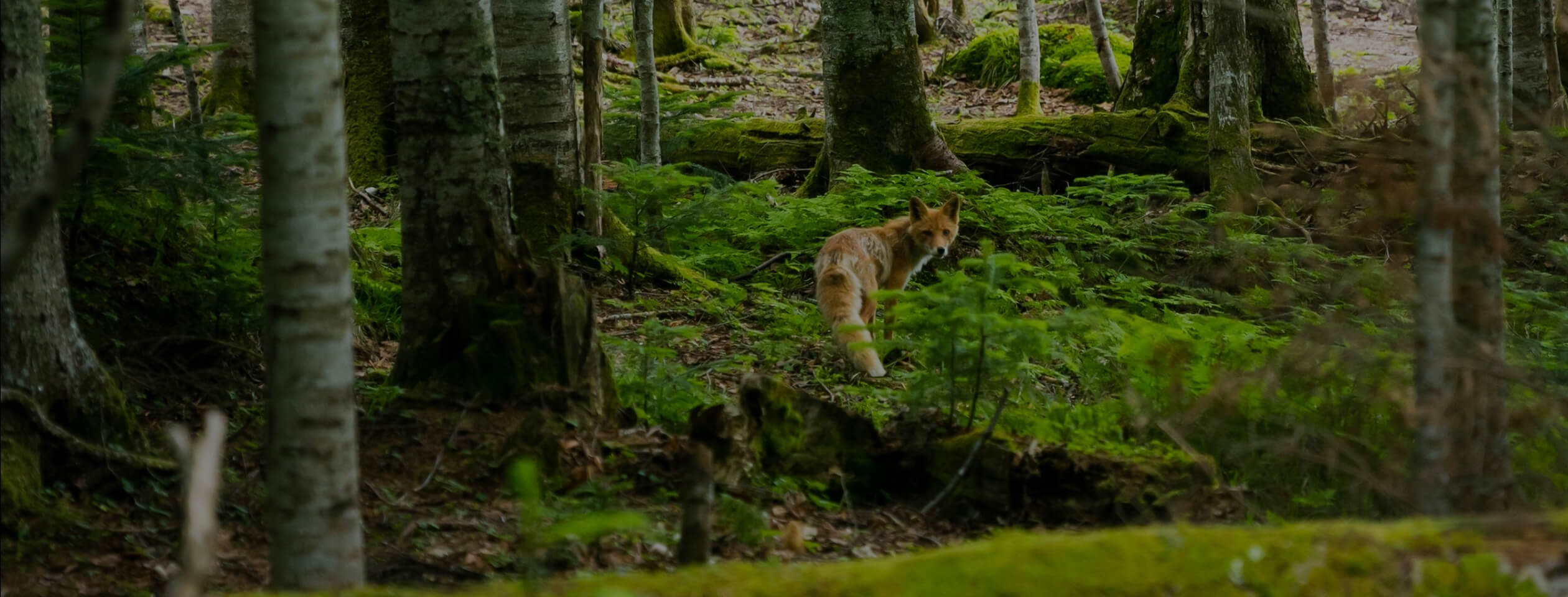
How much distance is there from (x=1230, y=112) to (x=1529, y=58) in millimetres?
5185

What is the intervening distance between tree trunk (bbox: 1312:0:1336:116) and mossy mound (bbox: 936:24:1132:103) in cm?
336

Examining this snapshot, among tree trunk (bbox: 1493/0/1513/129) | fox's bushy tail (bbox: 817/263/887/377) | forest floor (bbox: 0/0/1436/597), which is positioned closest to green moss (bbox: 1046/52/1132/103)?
tree trunk (bbox: 1493/0/1513/129)

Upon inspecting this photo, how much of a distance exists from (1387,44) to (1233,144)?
50.0 ft

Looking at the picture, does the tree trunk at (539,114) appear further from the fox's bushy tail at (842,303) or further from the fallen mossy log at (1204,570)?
the fallen mossy log at (1204,570)

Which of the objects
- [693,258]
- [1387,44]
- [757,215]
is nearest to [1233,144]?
[757,215]

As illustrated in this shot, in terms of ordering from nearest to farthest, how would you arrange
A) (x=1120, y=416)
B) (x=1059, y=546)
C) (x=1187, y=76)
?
(x=1059, y=546)
(x=1120, y=416)
(x=1187, y=76)

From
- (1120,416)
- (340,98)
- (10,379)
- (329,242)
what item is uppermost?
(340,98)

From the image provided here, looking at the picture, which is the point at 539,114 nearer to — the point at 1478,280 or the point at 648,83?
the point at 648,83

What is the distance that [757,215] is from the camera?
466 inches

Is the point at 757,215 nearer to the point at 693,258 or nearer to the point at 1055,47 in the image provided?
the point at 693,258

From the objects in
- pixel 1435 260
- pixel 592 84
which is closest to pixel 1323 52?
pixel 592 84

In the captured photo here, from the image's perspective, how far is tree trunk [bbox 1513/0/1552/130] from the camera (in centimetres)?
1398

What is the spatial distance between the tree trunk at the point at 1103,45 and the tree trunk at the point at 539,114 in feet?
34.8

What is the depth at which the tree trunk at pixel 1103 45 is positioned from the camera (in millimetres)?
16906
